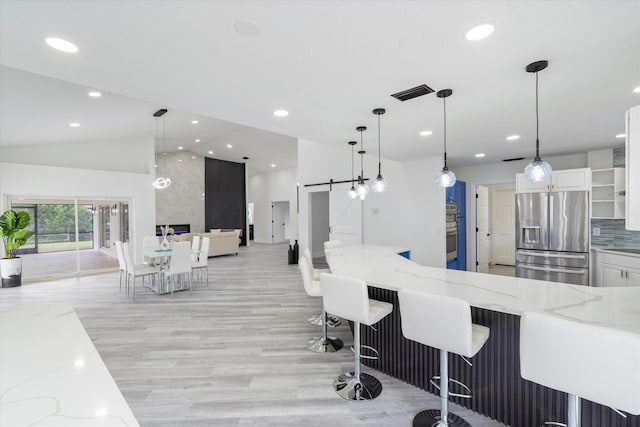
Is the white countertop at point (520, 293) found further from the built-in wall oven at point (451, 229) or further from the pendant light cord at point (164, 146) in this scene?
the pendant light cord at point (164, 146)

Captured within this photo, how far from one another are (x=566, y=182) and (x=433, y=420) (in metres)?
4.45

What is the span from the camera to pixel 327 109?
9.50 ft

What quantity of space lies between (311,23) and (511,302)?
6.55 feet

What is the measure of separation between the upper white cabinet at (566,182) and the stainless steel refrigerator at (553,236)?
0.08 metres

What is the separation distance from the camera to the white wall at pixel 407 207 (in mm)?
5582

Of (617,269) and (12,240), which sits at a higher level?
(12,240)

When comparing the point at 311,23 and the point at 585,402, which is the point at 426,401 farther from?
the point at 311,23

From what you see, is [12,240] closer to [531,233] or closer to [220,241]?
[220,241]

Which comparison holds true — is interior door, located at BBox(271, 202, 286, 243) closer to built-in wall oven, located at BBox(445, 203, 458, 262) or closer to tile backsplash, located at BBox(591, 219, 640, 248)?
built-in wall oven, located at BBox(445, 203, 458, 262)

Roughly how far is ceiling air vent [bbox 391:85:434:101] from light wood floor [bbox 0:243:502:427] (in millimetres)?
2490

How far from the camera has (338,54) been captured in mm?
1884

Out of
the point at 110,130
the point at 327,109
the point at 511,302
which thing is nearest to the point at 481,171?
the point at 327,109

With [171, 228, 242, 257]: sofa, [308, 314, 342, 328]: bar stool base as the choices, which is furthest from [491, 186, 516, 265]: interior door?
[171, 228, 242, 257]: sofa

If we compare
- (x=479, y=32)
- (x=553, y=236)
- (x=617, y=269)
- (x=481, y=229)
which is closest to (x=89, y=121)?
(x=479, y=32)
